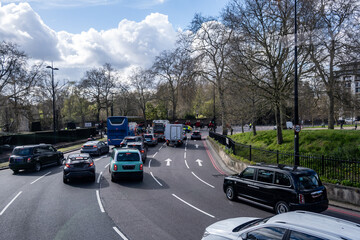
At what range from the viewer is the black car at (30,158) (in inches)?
696

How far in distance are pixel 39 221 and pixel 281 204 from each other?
8.06 m

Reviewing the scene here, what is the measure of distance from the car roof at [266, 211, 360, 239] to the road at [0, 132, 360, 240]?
3.20 metres

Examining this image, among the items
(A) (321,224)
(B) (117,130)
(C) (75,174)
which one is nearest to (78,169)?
(C) (75,174)

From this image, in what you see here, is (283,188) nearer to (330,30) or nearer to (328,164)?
(328,164)

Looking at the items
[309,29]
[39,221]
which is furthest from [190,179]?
[309,29]

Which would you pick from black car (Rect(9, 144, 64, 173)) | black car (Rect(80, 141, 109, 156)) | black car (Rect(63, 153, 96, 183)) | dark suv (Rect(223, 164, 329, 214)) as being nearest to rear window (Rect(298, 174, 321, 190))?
dark suv (Rect(223, 164, 329, 214))

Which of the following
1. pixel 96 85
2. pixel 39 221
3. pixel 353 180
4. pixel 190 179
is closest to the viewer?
pixel 39 221

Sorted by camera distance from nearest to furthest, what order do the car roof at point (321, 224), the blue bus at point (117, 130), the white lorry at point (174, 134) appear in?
the car roof at point (321, 224), the blue bus at point (117, 130), the white lorry at point (174, 134)

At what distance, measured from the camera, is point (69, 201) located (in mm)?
10984

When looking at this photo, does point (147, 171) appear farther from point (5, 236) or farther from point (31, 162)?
point (5, 236)

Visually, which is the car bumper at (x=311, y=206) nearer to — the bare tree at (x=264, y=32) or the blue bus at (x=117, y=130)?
the bare tree at (x=264, y=32)

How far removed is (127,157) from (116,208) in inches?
200

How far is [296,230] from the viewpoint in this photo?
171 inches

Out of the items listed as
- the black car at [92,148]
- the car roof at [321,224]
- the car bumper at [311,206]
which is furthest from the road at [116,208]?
the black car at [92,148]
